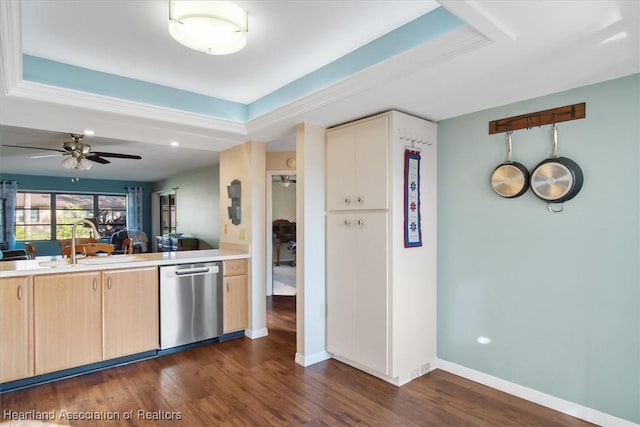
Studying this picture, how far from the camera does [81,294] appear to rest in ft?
9.45

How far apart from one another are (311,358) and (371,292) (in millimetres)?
851

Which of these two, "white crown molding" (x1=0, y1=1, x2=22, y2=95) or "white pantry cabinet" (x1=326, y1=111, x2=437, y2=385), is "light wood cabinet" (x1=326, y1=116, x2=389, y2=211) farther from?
"white crown molding" (x1=0, y1=1, x2=22, y2=95)

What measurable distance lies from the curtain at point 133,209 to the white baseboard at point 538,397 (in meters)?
9.37

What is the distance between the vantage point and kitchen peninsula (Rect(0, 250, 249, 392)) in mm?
2600

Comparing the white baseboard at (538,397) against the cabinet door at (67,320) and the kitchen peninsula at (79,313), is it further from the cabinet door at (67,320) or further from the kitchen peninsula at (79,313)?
the cabinet door at (67,320)

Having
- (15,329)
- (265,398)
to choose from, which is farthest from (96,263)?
(265,398)

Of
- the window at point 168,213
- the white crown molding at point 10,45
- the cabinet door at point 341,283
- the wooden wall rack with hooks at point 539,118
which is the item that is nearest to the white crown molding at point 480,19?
the wooden wall rack with hooks at point 539,118

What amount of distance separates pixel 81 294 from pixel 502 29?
339cm

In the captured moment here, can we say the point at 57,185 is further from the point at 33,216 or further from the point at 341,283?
the point at 341,283

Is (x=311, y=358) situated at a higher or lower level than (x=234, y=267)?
lower

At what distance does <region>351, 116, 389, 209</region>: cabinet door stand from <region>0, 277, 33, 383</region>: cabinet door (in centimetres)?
260

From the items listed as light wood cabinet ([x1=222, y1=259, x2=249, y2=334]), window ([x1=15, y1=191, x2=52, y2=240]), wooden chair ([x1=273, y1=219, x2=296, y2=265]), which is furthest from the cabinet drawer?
window ([x1=15, y1=191, x2=52, y2=240])

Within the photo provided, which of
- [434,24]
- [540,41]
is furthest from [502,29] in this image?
[434,24]

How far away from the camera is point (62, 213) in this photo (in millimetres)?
9141
